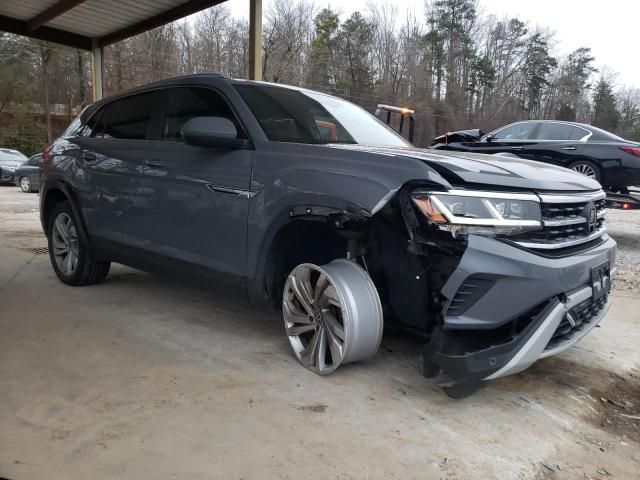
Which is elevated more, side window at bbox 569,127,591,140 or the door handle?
side window at bbox 569,127,591,140

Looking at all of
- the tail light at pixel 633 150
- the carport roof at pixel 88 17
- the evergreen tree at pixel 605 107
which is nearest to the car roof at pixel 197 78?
the carport roof at pixel 88 17

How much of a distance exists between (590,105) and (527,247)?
2125 inches

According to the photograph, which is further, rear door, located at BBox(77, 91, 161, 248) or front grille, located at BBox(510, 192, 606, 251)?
rear door, located at BBox(77, 91, 161, 248)

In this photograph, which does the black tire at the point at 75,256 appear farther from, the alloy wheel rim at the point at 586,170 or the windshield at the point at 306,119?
the alloy wheel rim at the point at 586,170

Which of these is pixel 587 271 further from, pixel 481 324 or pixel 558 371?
pixel 558 371

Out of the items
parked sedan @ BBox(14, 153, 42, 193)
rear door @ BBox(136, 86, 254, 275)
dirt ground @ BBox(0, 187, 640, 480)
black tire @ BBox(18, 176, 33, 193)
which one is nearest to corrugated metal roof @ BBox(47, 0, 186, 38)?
rear door @ BBox(136, 86, 254, 275)

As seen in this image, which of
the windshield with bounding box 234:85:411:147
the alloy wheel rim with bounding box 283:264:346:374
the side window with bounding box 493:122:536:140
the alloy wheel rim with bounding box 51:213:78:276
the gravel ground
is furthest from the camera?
the side window with bounding box 493:122:536:140

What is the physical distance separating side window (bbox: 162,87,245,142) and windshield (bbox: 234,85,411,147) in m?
0.18

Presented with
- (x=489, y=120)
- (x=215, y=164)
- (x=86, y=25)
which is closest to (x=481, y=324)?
(x=215, y=164)

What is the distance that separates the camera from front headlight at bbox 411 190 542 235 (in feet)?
7.51

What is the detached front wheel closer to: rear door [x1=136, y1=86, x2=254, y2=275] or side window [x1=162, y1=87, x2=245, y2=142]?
rear door [x1=136, y1=86, x2=254, y2=275]

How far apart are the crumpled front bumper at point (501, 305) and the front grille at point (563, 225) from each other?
0.31 ft

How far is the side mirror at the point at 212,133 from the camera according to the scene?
3.07 metres

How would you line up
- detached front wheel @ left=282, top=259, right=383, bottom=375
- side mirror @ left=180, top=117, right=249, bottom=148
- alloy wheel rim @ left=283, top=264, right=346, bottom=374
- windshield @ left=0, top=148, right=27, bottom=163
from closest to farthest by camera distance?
detached front wheel @ left=282, top=259, right=383, bottom=375 → alloy wheel rim @ left=283, top=264, right=346, bottom=374 → side mirror @ left=180, top=117, right=249, bottom=148 → windshield @ left=0, top=148, right=27, bottom=163
